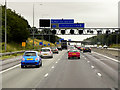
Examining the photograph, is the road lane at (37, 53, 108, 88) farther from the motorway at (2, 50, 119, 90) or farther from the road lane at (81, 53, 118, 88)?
the road lane at (81, 53, 118, 88)

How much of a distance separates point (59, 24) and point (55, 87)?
62.9 metres

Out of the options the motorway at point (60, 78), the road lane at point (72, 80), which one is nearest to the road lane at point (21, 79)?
the motorway at point (60, 78)

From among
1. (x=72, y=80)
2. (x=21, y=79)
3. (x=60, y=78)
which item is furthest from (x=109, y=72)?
(x=21, y=79)

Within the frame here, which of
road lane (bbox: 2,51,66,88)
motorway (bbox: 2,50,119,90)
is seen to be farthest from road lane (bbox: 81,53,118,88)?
road lane (bbox: 2,51,66,88)

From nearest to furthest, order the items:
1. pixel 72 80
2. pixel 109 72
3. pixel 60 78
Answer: pixel 72 80 < pixel 60 78 < pixel 109 72

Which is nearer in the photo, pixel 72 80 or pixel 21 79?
pixel 72 80

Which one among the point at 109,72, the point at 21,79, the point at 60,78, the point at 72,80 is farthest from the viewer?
the point at 109,72

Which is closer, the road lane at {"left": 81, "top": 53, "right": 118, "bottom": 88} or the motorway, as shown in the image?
the motorway

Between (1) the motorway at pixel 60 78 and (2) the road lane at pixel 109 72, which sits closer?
(1) the motorway at pixel 60 78

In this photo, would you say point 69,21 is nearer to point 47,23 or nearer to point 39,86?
point 47,23

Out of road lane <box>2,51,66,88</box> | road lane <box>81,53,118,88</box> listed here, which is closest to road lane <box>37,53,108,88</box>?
road lane <box>81,53,118,88</box>

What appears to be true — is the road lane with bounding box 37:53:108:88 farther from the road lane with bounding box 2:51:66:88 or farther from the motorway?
the road lane with bounding box 2:51:66:88

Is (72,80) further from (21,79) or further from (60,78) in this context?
(21,79)

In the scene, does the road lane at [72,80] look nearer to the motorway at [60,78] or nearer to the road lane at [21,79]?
the motorway at [60,78]
